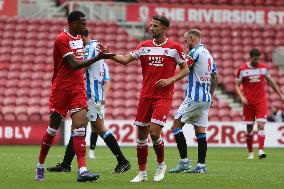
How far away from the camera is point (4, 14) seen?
29094mm

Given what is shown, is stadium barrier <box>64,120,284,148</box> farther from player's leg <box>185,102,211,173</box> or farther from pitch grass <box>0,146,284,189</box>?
player's leg <box>185,102,211,173</box>

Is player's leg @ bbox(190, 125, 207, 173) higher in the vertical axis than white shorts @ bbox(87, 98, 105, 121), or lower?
lower

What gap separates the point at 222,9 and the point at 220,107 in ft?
15.9

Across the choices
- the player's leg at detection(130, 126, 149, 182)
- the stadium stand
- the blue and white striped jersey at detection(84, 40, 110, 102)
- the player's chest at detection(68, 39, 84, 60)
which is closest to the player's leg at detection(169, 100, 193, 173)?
the blue and white striped jersey at detection(84, 40, 110, 102)

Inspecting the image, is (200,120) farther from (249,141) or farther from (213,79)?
(249,141)

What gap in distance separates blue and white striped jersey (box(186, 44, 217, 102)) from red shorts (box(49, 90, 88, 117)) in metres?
3.02

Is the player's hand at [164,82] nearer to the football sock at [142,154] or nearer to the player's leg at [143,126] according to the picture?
the player's leg at [143,126]

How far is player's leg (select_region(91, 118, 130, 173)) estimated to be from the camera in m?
12.5

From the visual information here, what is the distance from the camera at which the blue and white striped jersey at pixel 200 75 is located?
517 inches

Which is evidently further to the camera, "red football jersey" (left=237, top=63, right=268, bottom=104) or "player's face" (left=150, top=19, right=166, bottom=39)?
"red football jersey" (left=237, top=63, right=268, bottom=104)

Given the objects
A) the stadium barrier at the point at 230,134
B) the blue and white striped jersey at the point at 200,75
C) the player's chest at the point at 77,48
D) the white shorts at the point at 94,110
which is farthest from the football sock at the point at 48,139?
the stadium barrier at the point at 230,134

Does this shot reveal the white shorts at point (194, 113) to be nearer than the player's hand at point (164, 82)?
No

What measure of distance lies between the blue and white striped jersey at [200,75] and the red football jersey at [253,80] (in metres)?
4.22

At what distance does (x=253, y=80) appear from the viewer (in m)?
17.5
